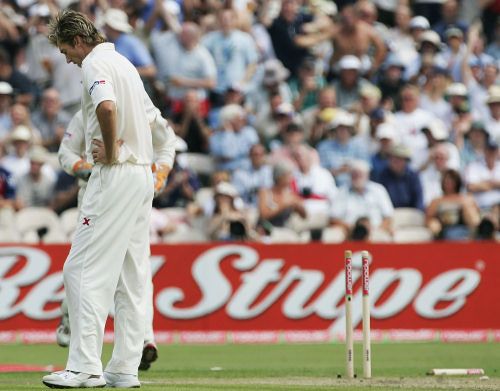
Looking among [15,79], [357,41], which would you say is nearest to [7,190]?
[15,79]

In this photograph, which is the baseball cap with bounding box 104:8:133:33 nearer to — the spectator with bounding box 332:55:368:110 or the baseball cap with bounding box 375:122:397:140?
the spectator with bounding box 332:55:368:110

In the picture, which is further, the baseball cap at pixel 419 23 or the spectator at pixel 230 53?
the baseball cap at pixel 419 23

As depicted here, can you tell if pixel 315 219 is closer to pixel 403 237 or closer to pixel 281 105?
pixel 403 237

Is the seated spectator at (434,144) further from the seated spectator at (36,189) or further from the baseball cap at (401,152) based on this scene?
the seated spectator at (36,189)

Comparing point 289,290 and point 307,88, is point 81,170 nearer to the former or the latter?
point 289,290

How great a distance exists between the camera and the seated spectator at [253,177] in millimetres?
16719

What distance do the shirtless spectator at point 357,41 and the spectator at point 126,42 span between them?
3172 mm

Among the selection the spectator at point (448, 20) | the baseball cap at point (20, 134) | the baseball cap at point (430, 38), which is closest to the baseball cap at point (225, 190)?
the baseball cap at point (20, 134)

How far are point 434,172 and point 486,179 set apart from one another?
69 cm

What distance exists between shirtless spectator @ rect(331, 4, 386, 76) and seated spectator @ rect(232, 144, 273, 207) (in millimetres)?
3286

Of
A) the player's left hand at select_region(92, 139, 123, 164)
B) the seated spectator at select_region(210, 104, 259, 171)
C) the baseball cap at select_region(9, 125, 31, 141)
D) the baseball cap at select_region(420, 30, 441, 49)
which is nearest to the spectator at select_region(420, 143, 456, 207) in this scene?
the seated spectator at select_region(210, 104, 259, 171)

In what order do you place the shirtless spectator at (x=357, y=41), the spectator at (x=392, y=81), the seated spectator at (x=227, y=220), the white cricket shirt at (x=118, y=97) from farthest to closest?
the shirtless spectator at (x=357, y=41) < the spectator at (x=392, y=81) < the seated spectator at (x=227, y=220) < the white cricket shirt at (x=118, y=97)

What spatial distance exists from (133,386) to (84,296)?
0.68 metres

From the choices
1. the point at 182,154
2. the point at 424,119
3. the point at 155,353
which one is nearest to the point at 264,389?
the point at 155,353
